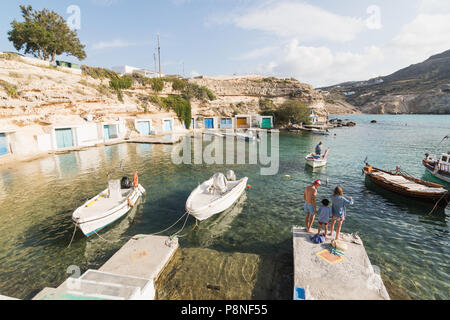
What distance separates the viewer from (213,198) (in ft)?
42.1

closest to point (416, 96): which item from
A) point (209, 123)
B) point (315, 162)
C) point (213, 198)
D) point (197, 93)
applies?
point (209, 123)

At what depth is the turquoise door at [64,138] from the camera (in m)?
30.7

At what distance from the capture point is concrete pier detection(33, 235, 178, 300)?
497 centimetres

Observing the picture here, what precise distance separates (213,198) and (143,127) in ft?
123

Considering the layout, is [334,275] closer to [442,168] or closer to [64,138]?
[442,168]

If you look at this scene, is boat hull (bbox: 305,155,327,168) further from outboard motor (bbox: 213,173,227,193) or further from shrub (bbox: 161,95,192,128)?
shrub (bbox: 161,95,192,128)

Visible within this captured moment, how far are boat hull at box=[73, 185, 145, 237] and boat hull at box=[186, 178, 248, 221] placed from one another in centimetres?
362

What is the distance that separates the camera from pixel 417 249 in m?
9.54

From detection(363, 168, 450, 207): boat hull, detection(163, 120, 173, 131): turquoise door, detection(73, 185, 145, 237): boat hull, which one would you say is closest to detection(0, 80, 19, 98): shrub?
detection(163, 120, 173, 131): turquoise door

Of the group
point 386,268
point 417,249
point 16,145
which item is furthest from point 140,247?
point 16,145

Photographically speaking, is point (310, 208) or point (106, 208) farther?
point (106, 208)

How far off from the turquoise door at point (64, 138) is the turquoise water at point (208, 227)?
10.1m

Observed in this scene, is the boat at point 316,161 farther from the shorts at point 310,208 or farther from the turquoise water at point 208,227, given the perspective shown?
the shorts at point 310,208
